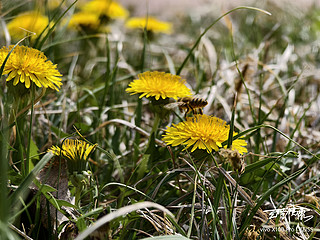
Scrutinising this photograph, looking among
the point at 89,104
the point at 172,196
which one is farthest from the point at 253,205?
the point at 89,104

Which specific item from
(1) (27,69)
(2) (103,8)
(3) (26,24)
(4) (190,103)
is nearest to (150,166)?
(4) (190,103)

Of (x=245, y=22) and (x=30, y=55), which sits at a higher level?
(x=30, y=55)

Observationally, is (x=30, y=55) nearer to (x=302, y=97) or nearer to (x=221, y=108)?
(x=221, y=108)

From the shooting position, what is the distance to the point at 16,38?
2.01m

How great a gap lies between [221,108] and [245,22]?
158 centimetres

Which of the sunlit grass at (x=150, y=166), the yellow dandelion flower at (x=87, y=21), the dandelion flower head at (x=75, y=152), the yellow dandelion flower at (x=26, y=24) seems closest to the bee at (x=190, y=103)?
the sunlit grass at (x=150, y=166)

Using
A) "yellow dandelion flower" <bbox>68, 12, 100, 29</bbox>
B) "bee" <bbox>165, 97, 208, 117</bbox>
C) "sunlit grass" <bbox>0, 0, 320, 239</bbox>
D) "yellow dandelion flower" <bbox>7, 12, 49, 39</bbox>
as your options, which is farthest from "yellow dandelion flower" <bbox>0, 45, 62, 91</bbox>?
"yellow dandelion flower" <bbox>68, 12, 100, 29</bbox>

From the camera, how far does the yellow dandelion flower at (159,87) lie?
1.19 metres

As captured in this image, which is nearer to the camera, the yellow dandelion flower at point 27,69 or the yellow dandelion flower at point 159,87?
the yellow dandelion flower at point 27,69

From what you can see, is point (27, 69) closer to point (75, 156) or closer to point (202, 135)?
point (75, 156)

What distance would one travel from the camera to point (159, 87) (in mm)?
1204

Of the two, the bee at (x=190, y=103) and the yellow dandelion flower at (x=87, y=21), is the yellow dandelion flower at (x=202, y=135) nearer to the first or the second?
the bee at (x=190, y=103)

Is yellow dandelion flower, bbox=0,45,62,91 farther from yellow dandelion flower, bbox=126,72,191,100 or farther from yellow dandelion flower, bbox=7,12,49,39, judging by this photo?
→ yellow dandelion flower, bbox=7,12,49,39

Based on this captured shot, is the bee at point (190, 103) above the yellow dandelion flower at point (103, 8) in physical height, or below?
below
